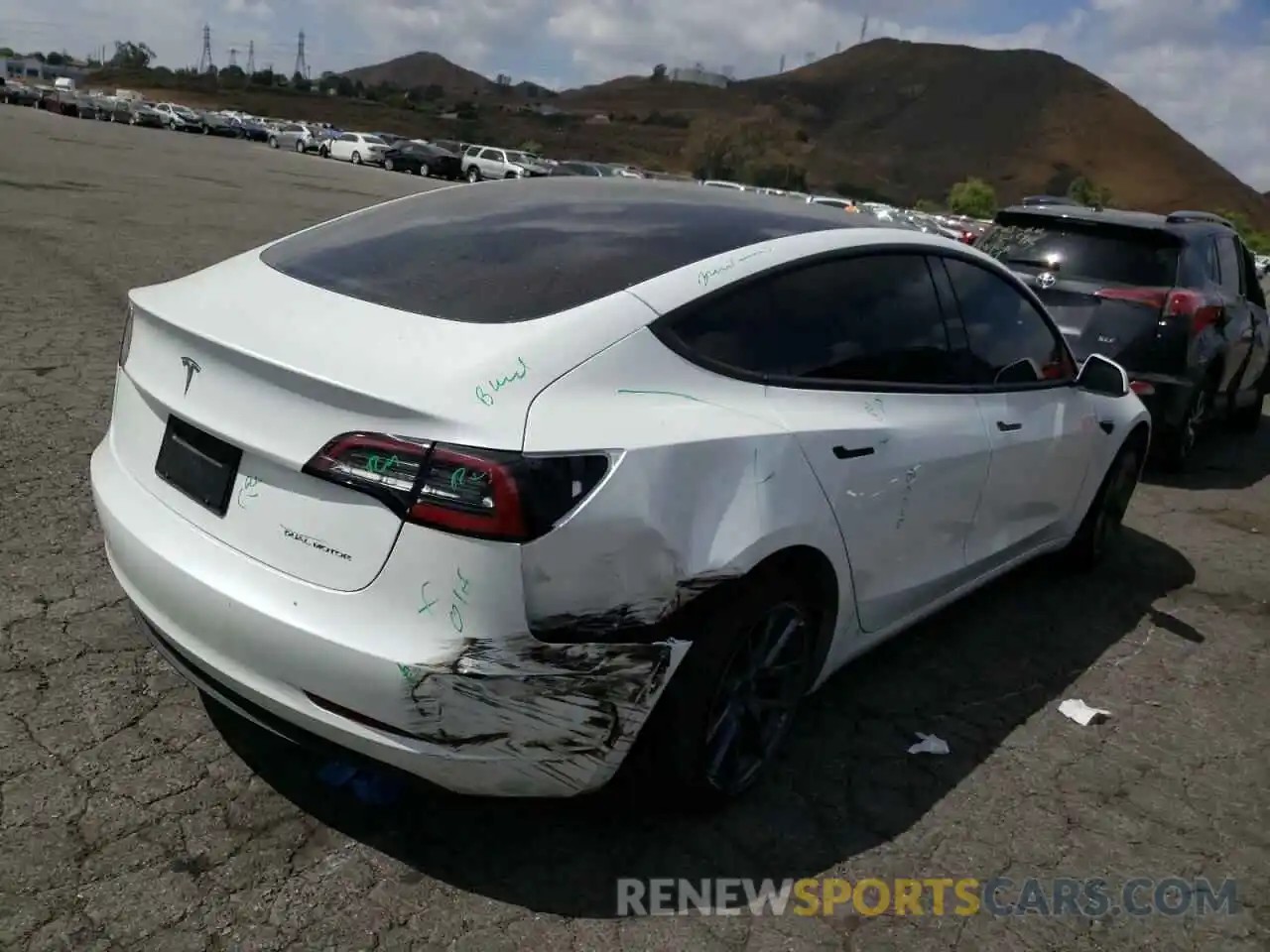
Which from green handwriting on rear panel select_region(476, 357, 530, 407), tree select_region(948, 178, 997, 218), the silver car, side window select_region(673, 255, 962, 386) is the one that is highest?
tree select_region(948, 178, 997, 218)

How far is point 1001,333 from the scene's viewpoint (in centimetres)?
419

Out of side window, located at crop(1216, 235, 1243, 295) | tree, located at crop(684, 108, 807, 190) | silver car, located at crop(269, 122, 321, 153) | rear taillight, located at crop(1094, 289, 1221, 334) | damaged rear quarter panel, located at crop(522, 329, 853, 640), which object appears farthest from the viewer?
tree, located at crop(684, 108, 807, 190)

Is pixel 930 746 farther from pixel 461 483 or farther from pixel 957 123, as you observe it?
pixel 957 123

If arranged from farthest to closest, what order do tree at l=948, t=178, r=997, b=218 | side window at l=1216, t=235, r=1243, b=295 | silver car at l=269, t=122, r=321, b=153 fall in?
1. tree at l=948, t=178, r=997, b=218
2. silver car at l=269, t=122, r=321, b=153
3. side window at l=1216, t=235, r=1243, b=295

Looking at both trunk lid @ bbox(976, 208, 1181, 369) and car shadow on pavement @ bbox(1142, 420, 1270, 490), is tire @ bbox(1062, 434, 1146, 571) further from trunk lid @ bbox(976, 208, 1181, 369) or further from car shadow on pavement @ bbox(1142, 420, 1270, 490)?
car shadow on pavement @ bbox(1142, 420, 1270, 490)

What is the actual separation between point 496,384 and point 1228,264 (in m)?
7.52

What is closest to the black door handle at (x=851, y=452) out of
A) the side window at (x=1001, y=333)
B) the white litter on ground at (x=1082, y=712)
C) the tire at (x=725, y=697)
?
the tire at (x=725, y=697)

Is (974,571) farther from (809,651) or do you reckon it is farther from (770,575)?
(770,575)

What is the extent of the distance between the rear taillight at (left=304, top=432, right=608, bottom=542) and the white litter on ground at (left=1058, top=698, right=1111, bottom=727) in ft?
8.06

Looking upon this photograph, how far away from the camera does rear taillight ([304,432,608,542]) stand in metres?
2.27

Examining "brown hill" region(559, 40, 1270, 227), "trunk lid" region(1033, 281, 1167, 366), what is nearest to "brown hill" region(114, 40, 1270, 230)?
"brown hill" region(559, 40, 1270, 227)

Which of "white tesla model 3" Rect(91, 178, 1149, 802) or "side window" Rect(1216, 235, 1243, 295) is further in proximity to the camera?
"side window" Rect(1216, 235, 1243, 295)

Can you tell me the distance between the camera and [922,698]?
394 cm

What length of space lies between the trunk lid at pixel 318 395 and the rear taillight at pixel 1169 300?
542 cm
